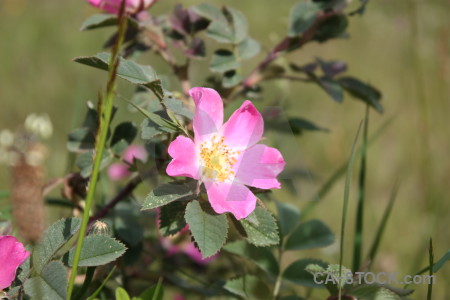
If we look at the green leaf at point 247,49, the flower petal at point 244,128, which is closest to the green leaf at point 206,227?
the flower petal at point 244,128

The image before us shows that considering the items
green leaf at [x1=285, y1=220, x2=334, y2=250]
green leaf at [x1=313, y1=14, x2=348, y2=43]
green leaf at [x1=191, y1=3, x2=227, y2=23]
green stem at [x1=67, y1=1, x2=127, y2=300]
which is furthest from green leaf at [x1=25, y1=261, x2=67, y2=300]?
green leaf at [x1=313, y1=14, x2=348, y2=43]

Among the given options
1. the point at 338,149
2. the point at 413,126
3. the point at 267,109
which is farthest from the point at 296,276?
the point at 413,126

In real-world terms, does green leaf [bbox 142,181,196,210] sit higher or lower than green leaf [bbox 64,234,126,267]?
higher

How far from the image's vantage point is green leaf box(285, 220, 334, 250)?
3.06ft

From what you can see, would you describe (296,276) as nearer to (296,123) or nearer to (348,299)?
(348,299)

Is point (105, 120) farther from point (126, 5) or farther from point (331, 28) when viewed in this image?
point (331, 28)

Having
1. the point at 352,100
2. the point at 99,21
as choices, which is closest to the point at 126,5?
the point at 99,21

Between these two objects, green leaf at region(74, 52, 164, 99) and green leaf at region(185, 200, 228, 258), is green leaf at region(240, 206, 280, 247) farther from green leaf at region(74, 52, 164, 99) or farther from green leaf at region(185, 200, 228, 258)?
green leaf at region(74, 52, 164, 99)

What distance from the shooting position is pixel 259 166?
29.6 inches

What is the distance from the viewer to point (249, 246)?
35.5 inches

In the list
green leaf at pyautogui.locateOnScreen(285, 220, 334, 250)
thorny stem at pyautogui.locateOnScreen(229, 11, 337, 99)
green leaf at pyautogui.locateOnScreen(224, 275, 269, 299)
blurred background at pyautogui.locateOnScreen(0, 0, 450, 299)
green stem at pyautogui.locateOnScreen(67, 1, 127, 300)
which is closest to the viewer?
green stem at pyautogui.locateOnScreen(67, 1, 127, 300)

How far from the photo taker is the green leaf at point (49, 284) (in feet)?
2.04

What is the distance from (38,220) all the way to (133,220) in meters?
0.51

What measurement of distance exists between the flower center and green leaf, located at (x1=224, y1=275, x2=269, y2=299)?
16 cm
